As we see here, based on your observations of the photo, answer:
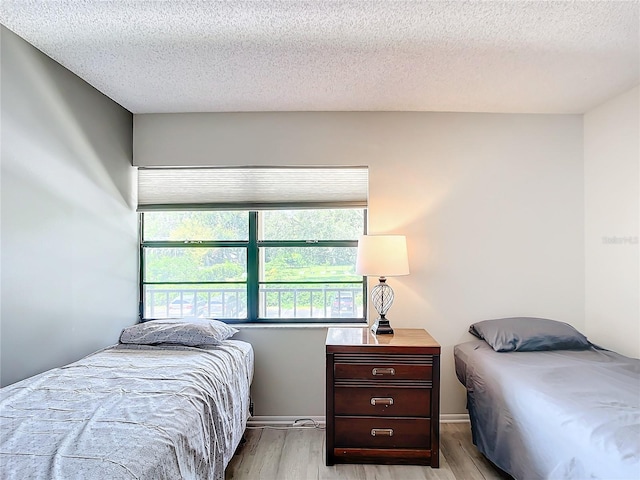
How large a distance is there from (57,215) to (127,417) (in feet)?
4.38

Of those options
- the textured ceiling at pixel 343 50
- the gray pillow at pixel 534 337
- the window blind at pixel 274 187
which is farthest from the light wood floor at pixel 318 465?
the textured ceiling at pixel 343 50

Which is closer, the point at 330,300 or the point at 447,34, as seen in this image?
the point at 447,34

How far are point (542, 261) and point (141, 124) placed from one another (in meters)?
3.26

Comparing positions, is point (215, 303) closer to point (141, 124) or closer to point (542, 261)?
point (141, 124)

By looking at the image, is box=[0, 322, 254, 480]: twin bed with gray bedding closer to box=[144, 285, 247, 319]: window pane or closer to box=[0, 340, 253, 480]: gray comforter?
box=[0, 340, 253, 480]: gray comforter

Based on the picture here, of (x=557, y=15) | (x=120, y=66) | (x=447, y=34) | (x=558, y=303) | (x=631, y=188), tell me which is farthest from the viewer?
(x=558, y=303)

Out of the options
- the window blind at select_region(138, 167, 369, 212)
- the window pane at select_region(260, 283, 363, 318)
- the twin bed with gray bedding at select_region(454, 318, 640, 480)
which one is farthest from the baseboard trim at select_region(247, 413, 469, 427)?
the window blind at select_region(138, 167, 369, 212)

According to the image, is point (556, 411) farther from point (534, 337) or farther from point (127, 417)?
point (127, 417)

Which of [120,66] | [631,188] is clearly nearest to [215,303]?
[120,66]

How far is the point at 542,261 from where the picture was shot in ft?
9.60

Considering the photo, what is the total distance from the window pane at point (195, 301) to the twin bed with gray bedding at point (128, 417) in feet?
2.13

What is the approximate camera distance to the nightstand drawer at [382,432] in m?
2.33

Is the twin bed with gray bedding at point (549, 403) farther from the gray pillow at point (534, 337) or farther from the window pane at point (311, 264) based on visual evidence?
the window pane at point (311, 264)

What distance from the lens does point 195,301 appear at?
3125 mm
